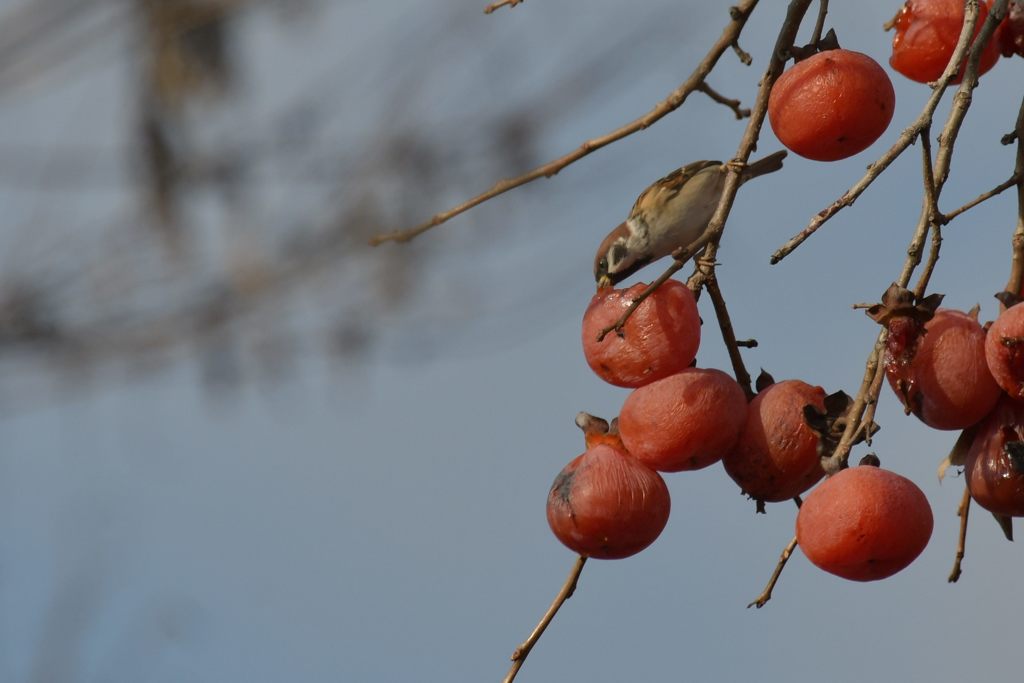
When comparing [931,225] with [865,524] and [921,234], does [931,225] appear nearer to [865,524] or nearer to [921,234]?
[921,234]

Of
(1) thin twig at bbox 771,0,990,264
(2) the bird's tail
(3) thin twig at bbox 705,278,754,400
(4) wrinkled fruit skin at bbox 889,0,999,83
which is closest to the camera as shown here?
(1) thin twig at bbox 771,0,990,264

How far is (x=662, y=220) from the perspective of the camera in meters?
1.79

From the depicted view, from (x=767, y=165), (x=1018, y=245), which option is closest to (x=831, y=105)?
(x=1018, y=245)

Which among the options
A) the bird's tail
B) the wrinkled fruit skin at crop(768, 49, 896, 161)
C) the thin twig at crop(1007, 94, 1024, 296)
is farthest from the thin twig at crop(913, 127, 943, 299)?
the bird's tail

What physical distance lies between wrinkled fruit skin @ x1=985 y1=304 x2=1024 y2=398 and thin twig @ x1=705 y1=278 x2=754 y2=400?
0.27 metres

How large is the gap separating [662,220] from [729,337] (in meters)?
0.37

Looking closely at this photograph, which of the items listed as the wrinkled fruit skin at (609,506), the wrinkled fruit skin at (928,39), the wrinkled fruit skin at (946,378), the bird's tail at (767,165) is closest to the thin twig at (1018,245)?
the wrinkled fruit skin at (946,378)

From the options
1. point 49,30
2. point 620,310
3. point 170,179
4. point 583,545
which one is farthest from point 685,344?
point 170,179

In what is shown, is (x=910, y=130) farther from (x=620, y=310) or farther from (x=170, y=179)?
(x=170, y=179)

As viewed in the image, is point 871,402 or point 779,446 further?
point 779,446

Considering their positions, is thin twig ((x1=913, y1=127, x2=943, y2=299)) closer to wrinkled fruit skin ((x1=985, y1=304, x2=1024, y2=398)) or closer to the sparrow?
wrinkled fruit skin ((x1=985, y1=304, x2=1024, y2=398))

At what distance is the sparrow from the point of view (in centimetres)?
166

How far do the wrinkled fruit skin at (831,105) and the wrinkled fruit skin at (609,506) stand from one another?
1.35 feet

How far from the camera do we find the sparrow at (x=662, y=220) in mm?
1659
